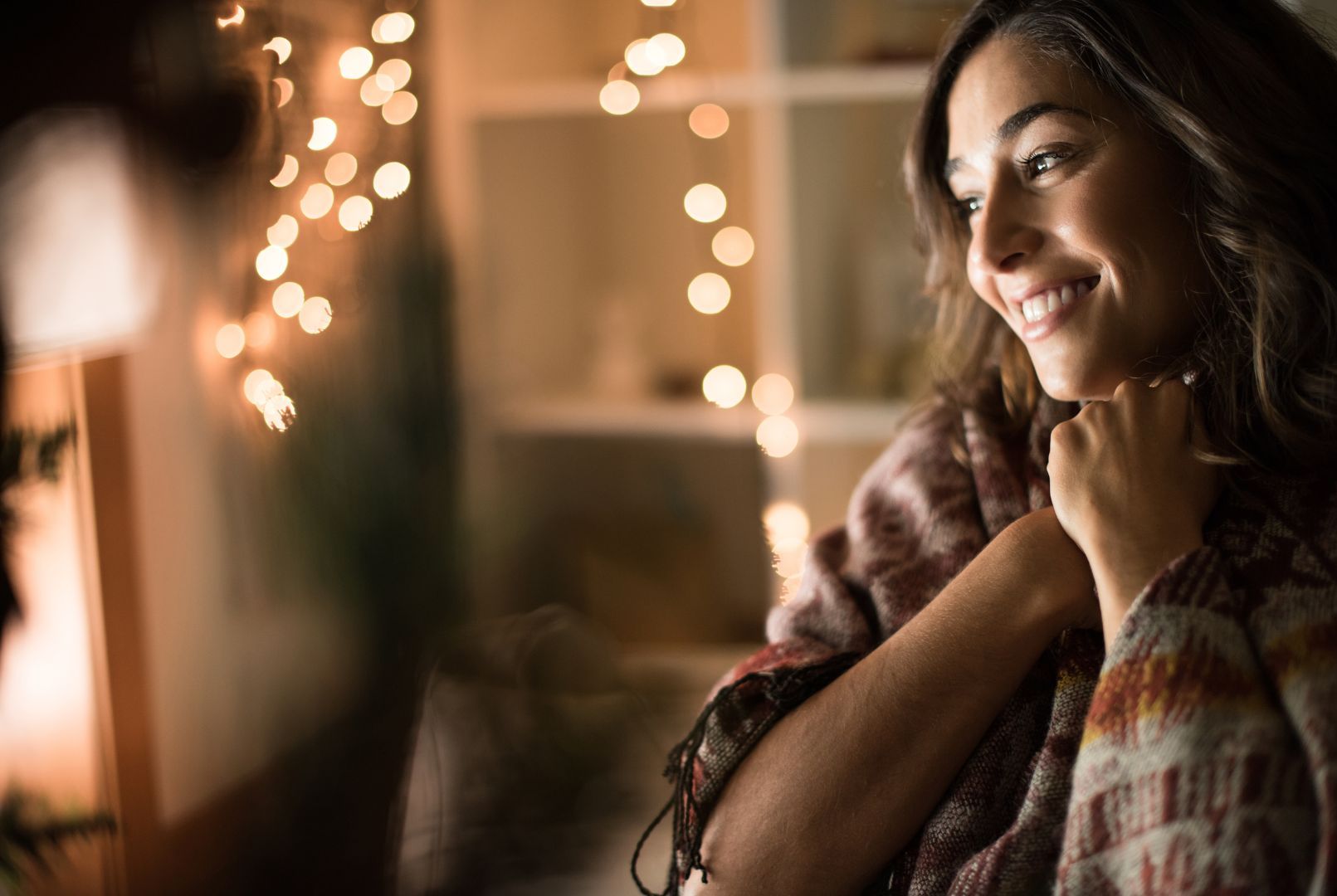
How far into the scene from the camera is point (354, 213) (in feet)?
6.50

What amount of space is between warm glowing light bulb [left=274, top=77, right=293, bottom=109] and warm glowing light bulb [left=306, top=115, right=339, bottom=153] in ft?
0.34

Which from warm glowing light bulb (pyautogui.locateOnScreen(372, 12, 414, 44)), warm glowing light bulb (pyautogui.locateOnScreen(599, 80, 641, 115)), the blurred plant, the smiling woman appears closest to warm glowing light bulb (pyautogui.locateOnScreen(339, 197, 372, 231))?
warm glowing light bulb (pyautogui.locateOnScreen(372, 12, 414, 44))

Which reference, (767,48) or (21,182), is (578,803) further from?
(767,48)

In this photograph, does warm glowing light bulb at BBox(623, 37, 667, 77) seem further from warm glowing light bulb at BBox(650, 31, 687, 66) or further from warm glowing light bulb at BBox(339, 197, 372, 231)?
warm glowing light bulb at BBox(339, 197, 372, 231)

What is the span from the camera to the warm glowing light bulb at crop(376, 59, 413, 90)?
2230 mm

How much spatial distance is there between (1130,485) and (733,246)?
1778mm

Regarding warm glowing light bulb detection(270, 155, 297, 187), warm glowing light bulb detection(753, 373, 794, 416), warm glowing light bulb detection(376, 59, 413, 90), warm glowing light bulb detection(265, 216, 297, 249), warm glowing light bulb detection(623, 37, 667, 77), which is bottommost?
warm glowing light bulb detection(753, 373, 794, 416)

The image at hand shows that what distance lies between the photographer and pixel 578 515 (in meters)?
2.67

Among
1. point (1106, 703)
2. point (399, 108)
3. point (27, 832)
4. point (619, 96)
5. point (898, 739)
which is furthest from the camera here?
point (619, 96)

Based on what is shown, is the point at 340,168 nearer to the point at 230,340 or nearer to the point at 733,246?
the point at 230,340

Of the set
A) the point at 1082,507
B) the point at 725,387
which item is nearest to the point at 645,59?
the point at 725,387

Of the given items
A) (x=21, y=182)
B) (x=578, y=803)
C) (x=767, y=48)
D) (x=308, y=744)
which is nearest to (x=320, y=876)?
(x=308, y=744)

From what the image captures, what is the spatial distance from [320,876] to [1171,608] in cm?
137

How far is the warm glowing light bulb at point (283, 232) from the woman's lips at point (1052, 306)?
117 centimetres
